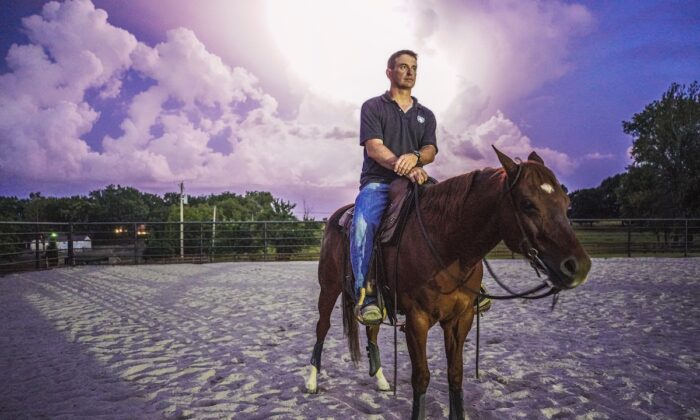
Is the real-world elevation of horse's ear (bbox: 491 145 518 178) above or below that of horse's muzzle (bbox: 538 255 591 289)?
above

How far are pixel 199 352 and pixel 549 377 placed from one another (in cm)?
347

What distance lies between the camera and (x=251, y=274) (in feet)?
36.6

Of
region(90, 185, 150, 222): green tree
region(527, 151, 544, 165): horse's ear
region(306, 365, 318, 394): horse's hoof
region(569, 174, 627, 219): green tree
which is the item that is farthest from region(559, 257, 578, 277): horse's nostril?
region(90, 185, 150, 222): green tree

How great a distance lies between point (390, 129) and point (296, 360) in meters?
2.57

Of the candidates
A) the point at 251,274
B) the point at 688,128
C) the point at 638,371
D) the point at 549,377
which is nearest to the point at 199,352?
the point at 549,377

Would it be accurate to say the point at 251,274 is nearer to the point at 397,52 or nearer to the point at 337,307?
the point at 337,307

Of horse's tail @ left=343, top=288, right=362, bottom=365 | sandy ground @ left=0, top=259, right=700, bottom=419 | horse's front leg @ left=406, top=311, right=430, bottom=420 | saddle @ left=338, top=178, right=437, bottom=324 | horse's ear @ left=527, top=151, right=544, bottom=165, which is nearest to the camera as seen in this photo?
horse's ear @ left=527, top=151, right=544, bottom=165

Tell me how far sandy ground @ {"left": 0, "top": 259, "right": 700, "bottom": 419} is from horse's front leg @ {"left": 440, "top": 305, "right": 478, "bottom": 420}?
40 centimetres

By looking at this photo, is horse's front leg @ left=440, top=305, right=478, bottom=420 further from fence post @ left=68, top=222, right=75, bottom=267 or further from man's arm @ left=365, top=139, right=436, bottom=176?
fence post @ left=68, top=222, right=75, bottom=267

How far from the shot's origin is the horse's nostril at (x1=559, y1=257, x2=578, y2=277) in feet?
5.08

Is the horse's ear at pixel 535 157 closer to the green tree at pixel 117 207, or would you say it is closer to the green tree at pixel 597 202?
the green tree at pixel 597 202

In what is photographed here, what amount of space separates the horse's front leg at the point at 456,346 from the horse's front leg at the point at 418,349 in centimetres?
17

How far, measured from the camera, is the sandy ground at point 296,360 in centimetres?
289

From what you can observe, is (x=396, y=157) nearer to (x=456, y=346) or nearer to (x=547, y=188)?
(x=547, y=188)
